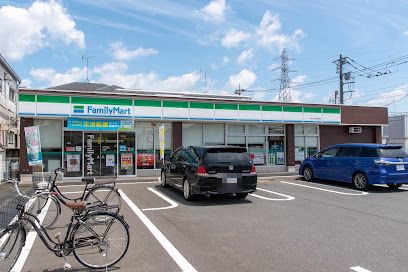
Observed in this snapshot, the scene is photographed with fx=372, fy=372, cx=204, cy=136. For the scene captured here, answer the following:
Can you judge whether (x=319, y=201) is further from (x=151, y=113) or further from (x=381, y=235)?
(x=151, y=113)

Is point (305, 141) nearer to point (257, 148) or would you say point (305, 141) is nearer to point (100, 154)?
point (257, 148)

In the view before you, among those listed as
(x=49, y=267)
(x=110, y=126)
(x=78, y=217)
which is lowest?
(x=49, y=267)

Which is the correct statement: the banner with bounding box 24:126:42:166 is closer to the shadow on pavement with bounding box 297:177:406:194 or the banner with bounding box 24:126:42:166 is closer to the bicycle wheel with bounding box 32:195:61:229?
the bicycle wheel with bounding box 32:195:61:229

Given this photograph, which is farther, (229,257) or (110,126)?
(110,126)

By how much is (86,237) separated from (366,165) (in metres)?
11.0

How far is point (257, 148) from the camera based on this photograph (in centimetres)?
2061

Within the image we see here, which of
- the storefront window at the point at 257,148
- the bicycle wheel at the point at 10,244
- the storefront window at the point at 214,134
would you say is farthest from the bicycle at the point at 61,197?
the storefront window at the point at 257,148

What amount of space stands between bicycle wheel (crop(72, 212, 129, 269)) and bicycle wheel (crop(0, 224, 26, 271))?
0.68m

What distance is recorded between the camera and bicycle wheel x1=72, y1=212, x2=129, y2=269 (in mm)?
5195

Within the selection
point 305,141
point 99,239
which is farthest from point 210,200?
point 305,141

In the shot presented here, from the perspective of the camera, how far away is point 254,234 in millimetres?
7141

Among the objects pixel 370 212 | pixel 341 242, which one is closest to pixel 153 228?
pixel 341 242

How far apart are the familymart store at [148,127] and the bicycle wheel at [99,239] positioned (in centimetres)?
987

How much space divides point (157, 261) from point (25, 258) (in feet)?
6.88
